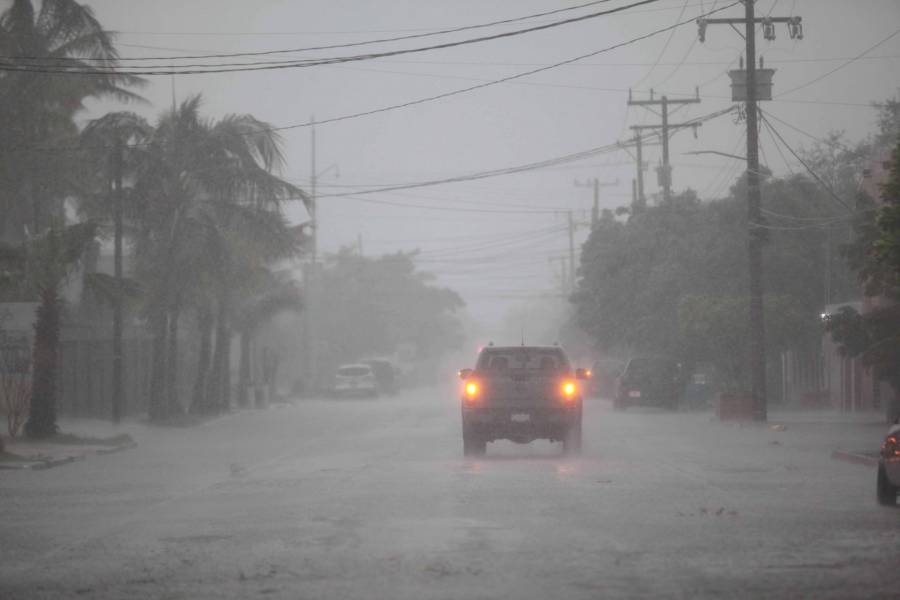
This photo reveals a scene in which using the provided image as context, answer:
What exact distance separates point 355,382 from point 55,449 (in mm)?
41200

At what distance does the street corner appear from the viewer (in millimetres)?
24109

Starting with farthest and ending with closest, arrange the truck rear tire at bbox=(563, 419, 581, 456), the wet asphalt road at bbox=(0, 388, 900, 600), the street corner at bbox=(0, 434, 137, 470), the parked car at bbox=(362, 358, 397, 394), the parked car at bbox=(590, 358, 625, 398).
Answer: the parked car at bbox=(362, 358, 397, 394) → the parked car at bbox=(590, 358, 625, 398) → the truck rear tire at bbox=(563, 419, 581, 456) → the street corner at bbox=(0, 434, 137, 470) → the wet asphalt road at bbox=(0, 388, 900, 600)

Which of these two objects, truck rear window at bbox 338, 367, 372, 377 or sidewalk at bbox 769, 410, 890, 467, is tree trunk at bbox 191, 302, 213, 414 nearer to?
sidewalk at bbox 769, 410, 890, 467

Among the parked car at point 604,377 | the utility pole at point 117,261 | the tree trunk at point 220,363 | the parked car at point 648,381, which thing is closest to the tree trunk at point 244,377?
the tree trunk at point 220,363

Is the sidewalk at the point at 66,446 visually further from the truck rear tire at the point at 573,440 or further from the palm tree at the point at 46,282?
the truck rear tire at the point at 573,440

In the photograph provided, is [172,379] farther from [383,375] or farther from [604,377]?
[383,375]

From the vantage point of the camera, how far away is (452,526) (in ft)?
45.4

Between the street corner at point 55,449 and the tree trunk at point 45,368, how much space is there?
36 centimetres

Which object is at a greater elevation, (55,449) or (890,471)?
(890,471)

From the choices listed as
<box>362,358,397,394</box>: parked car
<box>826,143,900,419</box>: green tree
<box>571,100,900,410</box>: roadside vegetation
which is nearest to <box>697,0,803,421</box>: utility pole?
<box>571,100,900,410</box>: roadside vegetation

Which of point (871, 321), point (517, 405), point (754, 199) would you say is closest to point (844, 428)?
point (871, 321)

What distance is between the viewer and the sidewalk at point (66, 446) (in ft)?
80.2

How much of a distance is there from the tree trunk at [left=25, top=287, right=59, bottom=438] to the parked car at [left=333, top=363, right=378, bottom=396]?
3870cm

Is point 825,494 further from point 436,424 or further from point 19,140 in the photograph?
point 19,140
